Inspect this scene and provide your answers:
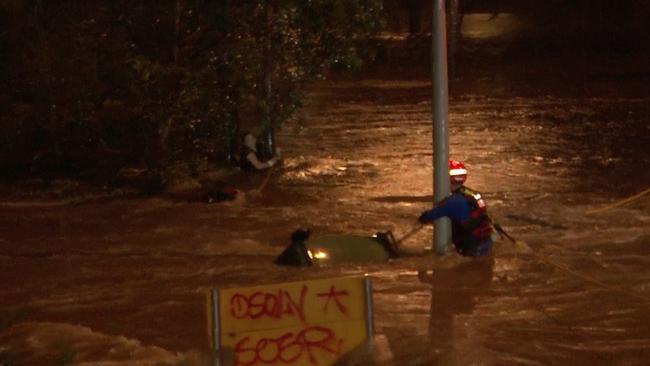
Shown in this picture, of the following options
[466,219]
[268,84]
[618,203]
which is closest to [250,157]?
[268,84]

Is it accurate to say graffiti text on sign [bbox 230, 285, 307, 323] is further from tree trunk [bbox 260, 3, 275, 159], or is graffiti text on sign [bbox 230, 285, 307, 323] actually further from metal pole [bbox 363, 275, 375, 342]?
tree trunk [bbox 260, 3, 275, 159]

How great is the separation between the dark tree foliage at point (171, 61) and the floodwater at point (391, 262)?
140cm

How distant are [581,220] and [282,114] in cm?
635

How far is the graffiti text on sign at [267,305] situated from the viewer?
6691 mm

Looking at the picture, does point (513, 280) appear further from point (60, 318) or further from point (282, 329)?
point (282, 329)

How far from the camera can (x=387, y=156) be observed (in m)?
22.0

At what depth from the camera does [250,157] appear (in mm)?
20391

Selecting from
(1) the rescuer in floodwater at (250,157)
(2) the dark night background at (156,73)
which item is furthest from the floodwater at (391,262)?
(2) the dark night background at (156,73)

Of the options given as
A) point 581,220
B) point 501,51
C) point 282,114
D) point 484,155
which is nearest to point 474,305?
point 581,220

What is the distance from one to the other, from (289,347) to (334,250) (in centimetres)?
546

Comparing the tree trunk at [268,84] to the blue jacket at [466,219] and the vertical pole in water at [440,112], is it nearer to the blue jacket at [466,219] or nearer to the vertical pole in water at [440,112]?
the vertical pole in water at [440,112]

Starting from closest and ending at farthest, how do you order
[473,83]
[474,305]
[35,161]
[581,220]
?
[474,305] → [581,220] → [35,161] → [473,83]

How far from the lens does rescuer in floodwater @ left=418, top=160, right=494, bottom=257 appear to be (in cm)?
1195

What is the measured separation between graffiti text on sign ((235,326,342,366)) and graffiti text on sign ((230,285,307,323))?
0.47 ft
